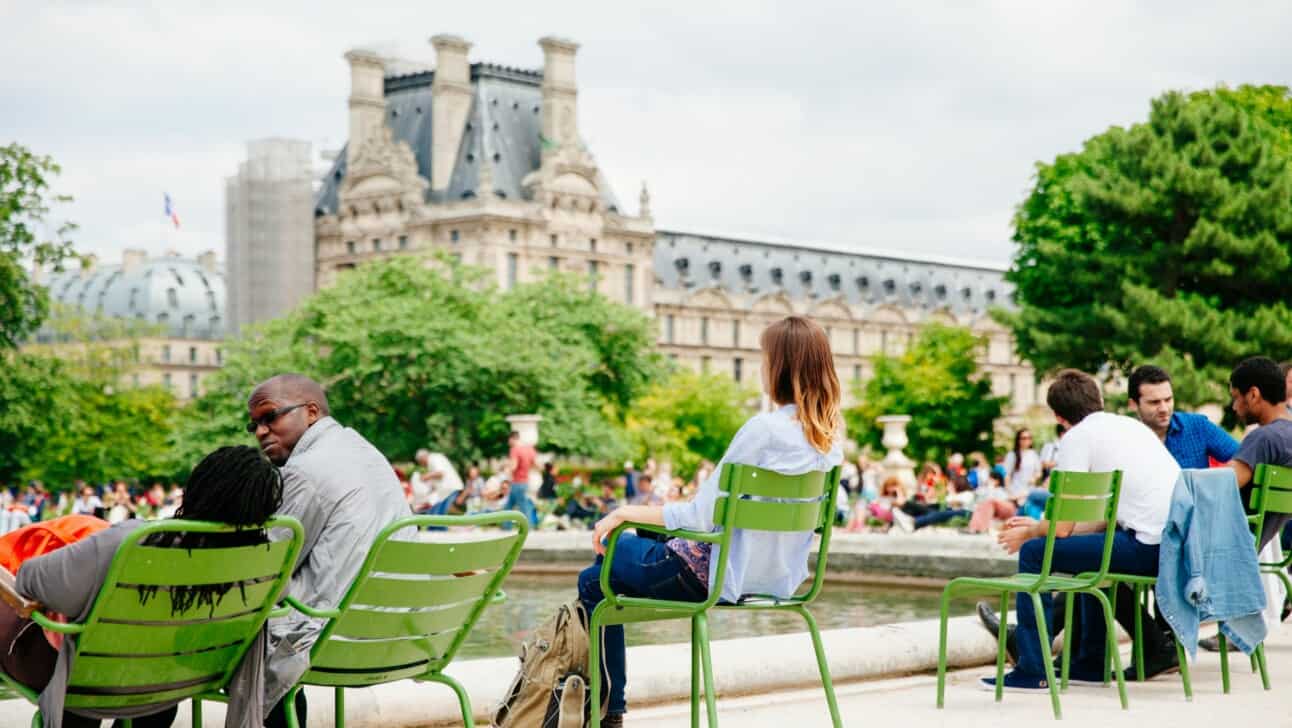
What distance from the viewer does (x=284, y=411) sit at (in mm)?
5523

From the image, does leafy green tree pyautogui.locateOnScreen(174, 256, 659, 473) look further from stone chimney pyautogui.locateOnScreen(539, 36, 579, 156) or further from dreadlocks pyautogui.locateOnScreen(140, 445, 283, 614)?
dreadlocks pyautogui.locateOnScreen(140, 445, 283, 614)

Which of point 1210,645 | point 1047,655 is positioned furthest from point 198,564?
point 1210,645

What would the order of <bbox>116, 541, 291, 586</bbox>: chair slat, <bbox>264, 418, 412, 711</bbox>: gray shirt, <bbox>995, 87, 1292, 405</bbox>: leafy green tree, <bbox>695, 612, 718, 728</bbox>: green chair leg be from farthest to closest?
<bbox>995, 87, 1292, 405</bbox>: leafy green tree → <bbox>695, 612, 718, 728</bbox>: green chair leg → <bbox>264, 418, 412, 711</bbox>: gray shirt → <bbox>116, 541, 291, 586</bbox>: chair slat

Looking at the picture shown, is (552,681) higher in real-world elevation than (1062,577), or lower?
lower

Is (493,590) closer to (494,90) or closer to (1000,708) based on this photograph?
(1000,708)

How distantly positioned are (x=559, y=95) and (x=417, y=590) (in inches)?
3447

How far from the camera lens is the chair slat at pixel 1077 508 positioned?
6.58 meters

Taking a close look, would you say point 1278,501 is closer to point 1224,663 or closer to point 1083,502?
point 1224,663

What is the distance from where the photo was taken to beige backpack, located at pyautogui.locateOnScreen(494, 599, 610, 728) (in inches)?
221

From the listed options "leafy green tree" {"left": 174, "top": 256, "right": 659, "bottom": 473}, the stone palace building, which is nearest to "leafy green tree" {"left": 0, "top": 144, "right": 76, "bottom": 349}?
"leafy green tree" {"left": 174, "top": 256, "right": 659, "bottom": 473}

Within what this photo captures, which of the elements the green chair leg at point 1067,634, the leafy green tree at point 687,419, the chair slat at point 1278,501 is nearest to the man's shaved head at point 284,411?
the green chair leg at point 1067,634

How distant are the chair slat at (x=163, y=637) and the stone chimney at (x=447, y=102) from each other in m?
86.0

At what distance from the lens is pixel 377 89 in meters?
91.6

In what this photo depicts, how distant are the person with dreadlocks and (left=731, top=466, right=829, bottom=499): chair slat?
147 cm
